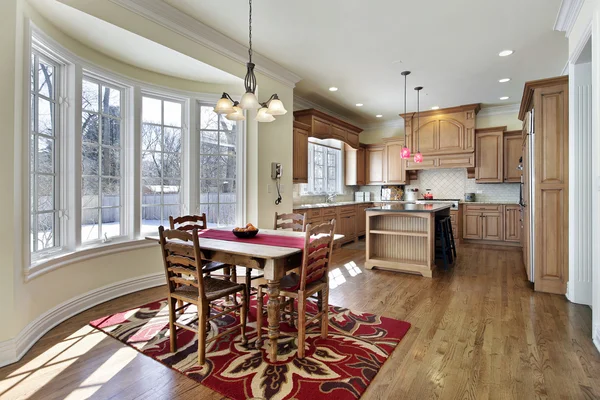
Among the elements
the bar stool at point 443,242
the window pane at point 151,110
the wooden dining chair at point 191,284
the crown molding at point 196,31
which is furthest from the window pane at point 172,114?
the bar stool at point 443,242

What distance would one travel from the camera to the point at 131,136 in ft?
11.5

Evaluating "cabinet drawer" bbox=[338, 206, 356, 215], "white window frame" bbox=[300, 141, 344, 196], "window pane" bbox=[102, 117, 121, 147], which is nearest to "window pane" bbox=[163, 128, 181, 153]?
"window pane" bbox=[102, 117, 121, 147]

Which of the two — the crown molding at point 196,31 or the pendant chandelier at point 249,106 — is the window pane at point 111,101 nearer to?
the crown molding at point 196,31

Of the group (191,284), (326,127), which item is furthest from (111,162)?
(326,127)

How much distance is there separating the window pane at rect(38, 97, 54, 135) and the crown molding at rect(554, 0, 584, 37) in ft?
15.4

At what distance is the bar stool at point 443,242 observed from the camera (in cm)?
442

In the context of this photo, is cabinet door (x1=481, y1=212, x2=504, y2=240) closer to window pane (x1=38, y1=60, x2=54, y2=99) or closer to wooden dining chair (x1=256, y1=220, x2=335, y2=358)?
wooden dining chair (x1=256, y1=220, x2=335, y2=358)

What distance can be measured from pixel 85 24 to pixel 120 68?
2.37ft

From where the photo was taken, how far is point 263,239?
8.26 feet

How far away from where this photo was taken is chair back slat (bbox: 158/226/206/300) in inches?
77.0

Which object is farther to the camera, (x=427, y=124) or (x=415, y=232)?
(x=427, y=124)

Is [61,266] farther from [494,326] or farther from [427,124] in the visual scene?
[427,124]

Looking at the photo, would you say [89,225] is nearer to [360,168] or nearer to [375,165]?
[360,168]

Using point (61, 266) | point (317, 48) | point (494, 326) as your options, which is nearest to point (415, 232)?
point (494, 326)
